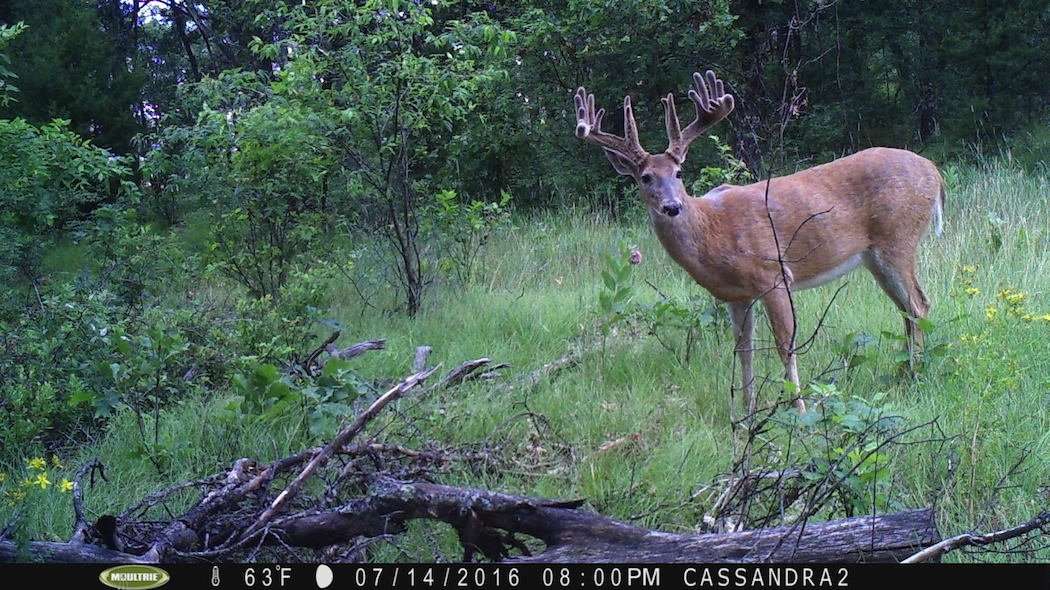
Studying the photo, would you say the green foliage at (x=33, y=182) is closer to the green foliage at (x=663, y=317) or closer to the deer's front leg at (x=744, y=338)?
the green foliage at (x=663, y=317)

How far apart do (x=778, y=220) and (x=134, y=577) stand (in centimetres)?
412

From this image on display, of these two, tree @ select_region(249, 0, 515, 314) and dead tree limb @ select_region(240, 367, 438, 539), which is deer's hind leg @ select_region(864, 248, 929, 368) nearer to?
tree @ select_region(249, 0, 515, 314)

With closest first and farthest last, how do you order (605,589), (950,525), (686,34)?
(605,589) → (950,525) → (686,34)

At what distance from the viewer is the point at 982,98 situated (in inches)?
555

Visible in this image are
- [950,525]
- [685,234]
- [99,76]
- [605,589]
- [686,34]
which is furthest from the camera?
[99,76]

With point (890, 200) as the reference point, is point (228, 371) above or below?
below

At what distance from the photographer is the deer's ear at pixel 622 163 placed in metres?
5.65

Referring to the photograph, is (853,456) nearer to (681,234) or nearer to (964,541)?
(964,541)

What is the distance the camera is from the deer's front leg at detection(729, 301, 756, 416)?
5.28 m

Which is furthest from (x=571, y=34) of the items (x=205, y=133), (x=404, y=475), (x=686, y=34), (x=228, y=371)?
(x=404, y=475)

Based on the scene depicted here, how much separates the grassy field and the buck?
300mm

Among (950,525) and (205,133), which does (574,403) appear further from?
(205,133)

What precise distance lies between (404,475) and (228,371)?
7.60 ft

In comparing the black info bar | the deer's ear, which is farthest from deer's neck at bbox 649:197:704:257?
the black info bar
